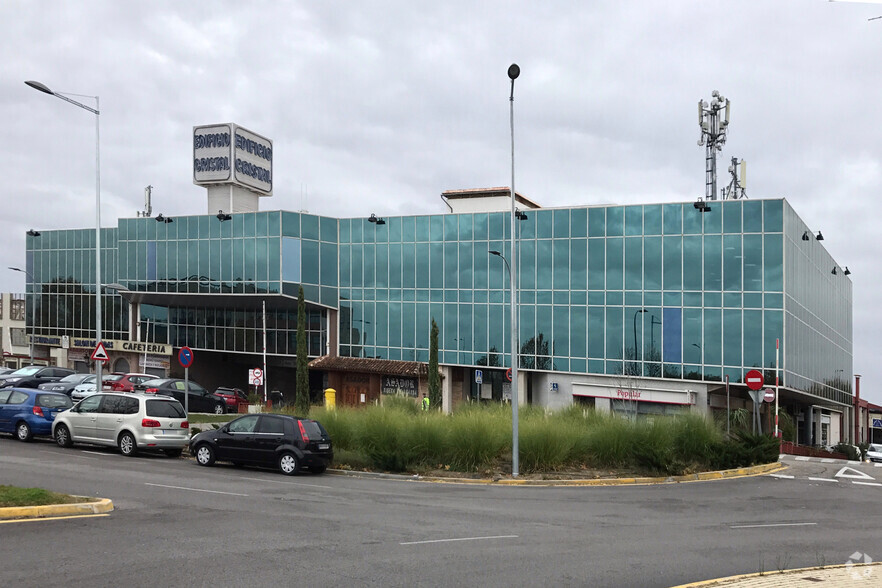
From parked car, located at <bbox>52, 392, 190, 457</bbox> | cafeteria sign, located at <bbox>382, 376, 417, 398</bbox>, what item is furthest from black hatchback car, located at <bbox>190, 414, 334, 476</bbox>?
cafeteria sign, located at <bbox>382, 376, 417, 398</bbox>

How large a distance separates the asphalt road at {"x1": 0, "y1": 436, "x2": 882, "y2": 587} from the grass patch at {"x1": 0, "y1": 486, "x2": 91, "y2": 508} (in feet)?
2.45

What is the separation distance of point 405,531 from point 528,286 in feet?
120

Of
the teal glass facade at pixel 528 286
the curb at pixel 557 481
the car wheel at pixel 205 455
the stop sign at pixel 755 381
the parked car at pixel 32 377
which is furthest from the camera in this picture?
the teal glass facade at pixel 528 286

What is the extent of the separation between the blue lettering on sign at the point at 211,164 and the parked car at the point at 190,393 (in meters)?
23.9

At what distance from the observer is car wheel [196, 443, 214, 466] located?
20688 millimetres

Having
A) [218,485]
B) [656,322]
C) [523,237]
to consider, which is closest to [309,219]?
[523,237]

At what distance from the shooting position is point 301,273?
171 ft

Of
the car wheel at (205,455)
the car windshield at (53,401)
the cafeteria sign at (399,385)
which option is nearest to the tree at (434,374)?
the cafeteria sign at (399,385)

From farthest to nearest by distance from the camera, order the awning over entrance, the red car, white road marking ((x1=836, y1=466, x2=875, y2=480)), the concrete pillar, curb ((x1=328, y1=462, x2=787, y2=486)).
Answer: the awning over entrance → the concrete pillar → the red car → white road marking ((x1=836, y1=466, x2=875, y2=480)) → curb ((x1=328, y1=462, x2=787, y2=486))

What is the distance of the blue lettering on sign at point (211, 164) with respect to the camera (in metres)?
57.1

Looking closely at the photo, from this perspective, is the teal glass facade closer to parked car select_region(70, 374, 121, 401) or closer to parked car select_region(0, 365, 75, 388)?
parked car select_region(0, 365, 75, 388)

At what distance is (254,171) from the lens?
5912 centimetres

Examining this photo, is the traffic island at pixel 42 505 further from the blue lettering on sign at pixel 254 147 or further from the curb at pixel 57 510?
the blue lettering on sign at pixel 254 147

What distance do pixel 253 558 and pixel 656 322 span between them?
36.8 metres
